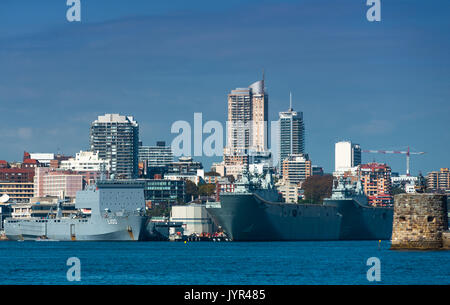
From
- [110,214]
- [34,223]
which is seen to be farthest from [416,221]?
[34,223]

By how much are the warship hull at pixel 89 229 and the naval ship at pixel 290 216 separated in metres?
11.3

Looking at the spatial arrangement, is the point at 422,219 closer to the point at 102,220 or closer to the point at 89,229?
the point at 102,220

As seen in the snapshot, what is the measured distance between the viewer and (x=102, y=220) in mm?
125375

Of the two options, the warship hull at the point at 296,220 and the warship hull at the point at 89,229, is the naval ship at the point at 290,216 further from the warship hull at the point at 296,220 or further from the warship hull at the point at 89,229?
the warship hull at the point at 89,229

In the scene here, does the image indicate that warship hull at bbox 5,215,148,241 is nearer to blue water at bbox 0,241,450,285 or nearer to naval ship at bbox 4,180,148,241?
naval ship at bbox 4,180,148,241

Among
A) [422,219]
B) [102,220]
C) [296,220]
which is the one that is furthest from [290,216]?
[422,219]

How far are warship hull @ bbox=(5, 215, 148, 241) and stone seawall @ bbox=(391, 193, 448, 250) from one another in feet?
224

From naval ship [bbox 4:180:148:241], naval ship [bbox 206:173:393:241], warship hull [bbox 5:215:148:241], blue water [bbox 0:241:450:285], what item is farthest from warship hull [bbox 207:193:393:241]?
blue water [bbox 0:241:450:285]

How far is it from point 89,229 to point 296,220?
30318 millimetres

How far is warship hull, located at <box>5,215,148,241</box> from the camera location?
12431 cm

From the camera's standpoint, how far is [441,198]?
6022 centimetres
